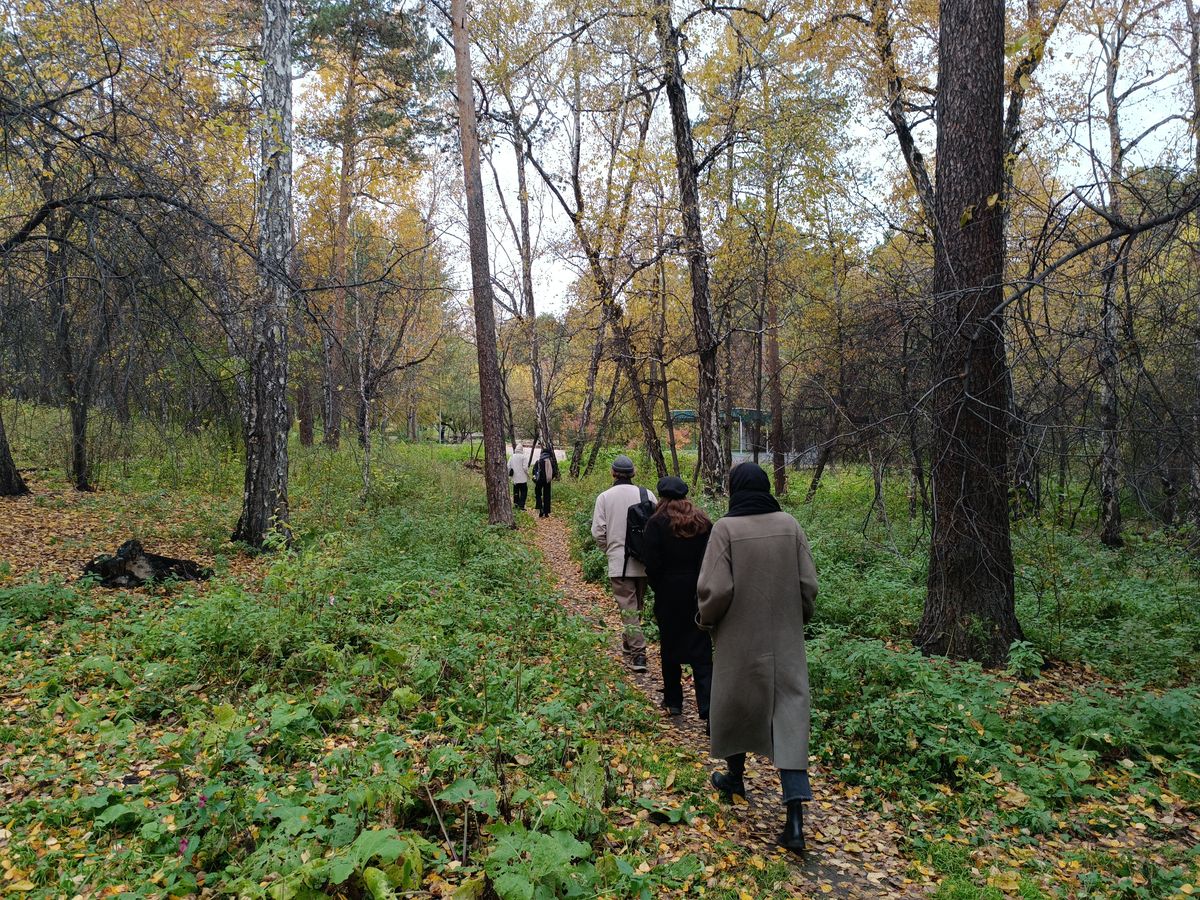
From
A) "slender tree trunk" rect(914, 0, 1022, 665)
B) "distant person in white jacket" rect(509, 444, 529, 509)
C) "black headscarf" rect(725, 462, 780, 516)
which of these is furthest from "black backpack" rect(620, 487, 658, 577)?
"distant person in white jacket" rect(509, 444, 529, 509)

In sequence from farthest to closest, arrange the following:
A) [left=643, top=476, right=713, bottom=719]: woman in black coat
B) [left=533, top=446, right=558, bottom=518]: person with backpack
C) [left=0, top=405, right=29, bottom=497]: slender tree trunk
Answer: [left=533, top=446, right=558, bottom=518]: person with backpack < [left=0, top=405, right=29, bottom=497]: slender tree trunk < [left=643, top=476, right=713, bottom=719]: woman in black coat

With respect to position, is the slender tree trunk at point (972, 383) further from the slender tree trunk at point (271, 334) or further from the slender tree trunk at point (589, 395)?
the slender tree trunk at point (589, 395)

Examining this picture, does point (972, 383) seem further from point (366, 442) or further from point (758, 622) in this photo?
point (366, 442)

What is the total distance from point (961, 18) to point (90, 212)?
7.69 m

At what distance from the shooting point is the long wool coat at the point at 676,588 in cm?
520

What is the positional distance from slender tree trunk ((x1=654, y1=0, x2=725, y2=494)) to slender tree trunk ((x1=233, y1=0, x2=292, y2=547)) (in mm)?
6621

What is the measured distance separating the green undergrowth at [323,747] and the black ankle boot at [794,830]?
1.84 ft

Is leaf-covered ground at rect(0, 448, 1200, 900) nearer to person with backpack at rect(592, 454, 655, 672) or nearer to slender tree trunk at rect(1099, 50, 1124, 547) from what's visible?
person with backpack at rect(592, 454, 655, 672)

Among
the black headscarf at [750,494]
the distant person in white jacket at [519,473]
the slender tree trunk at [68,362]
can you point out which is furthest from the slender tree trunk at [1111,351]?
the distant person in white jacket at [519,473]

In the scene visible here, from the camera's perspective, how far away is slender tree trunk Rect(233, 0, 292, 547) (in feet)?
29.5

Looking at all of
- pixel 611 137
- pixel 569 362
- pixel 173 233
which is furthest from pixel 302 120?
pixel 173 233

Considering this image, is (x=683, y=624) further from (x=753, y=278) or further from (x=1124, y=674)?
(x=753, y=278)

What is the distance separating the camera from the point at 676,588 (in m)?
5.25

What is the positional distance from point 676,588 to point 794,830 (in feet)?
6.30
